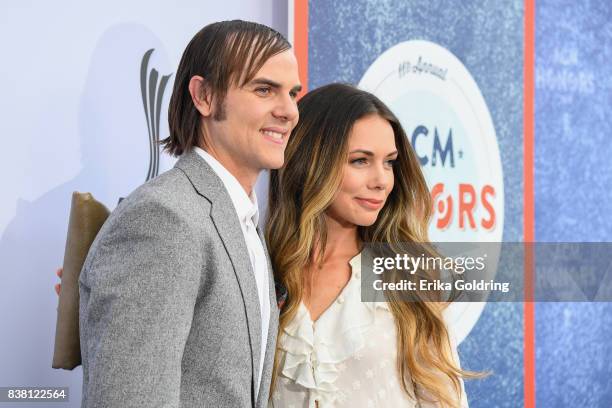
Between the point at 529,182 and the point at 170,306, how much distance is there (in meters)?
2.55

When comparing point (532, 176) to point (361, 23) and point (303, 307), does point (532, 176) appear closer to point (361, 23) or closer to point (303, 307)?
point (361, 23)

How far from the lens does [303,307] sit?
82.9 inches

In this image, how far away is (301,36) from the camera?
285cm

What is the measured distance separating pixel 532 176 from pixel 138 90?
76.8 inches

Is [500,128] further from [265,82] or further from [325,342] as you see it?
[265,82]

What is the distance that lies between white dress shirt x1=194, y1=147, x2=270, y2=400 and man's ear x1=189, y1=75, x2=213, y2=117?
9 cm

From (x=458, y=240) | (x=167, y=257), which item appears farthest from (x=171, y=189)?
(x=458, y=240)

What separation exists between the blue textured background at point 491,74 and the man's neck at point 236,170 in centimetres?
Answer: 140

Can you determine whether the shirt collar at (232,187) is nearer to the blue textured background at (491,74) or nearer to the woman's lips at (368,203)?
the woman's lips at (368,203)

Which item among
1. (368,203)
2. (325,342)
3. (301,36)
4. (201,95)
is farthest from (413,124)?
(201,95)

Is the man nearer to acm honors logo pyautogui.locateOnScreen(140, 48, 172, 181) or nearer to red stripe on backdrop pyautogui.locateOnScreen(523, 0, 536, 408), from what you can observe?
acm honors logo pyautogui.locateOnScreen(140, 48, 172, 181)

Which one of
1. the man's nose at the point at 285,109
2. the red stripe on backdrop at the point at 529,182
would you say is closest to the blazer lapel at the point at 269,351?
the man's nose at the point at 285,109

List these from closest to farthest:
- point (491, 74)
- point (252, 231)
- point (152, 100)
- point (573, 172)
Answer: point (252, 231) < point (152, 100) < point (491, 74) < point (573, 172)

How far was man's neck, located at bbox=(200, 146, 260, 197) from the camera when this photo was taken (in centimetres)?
174
